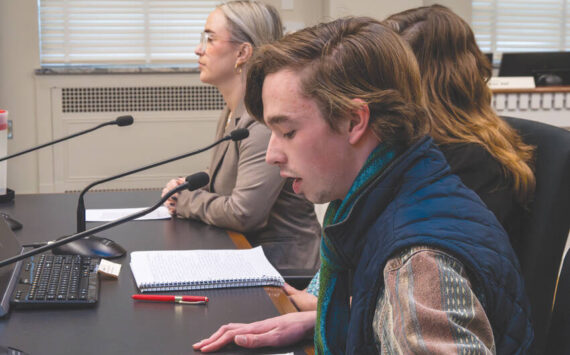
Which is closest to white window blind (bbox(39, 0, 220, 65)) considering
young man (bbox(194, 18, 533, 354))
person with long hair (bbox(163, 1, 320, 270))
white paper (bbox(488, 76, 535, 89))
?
white paper (bbox(488, 76, 535, 89))

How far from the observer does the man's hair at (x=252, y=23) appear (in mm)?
2119

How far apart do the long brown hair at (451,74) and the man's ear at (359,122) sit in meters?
0.66

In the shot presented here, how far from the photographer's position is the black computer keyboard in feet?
3.75

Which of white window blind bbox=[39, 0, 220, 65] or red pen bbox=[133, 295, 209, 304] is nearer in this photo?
red pen bbox=[133, 295, 209, 304]

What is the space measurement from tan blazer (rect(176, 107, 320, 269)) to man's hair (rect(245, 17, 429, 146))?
94 centimetres

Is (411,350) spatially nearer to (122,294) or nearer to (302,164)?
(302,164)

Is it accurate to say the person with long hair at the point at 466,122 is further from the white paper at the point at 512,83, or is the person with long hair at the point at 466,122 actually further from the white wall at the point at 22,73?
the white wall at the point at 22,73

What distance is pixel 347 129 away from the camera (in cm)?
86

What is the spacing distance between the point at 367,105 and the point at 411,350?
317mm

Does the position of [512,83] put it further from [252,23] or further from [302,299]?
[302,299]

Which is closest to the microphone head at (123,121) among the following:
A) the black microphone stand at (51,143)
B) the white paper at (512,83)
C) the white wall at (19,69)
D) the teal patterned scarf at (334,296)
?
the black microphone stand at (51,143)

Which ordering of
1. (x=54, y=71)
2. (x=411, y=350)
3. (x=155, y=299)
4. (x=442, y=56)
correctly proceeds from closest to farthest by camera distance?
(x=411, y=350)
(x=155, y=299)
(x=442, y=56)
(x=54, y=71)

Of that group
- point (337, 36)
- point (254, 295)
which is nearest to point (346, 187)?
point (337, 36)

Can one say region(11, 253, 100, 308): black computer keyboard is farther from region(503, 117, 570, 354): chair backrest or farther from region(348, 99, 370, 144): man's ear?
region(503, 117, 570, 354): chair backrest
